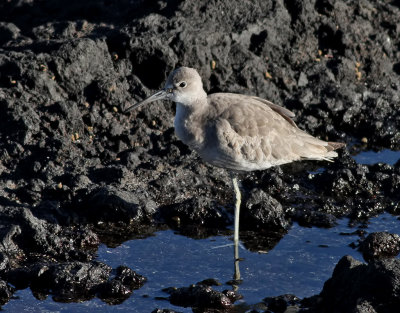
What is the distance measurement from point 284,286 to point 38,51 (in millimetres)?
4191

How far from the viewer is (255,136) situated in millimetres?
7863

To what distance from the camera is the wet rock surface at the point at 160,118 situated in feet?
25.7

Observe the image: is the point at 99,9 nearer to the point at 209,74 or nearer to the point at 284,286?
the point at 209,74

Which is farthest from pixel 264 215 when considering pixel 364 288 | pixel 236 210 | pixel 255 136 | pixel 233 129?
pixel 364 288

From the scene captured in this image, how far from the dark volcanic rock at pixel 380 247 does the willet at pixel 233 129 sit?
3.83 feet

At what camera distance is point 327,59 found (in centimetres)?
1062

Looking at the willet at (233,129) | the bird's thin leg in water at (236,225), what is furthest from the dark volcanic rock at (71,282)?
the willet at (233,129)

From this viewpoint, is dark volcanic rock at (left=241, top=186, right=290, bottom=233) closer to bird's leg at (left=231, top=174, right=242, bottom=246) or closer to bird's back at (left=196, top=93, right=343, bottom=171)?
bird's leg at (left=231, top=174, right=242, bottom=246)

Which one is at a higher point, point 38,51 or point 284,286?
point 38,51

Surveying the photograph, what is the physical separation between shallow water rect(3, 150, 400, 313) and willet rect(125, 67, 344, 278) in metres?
0.41

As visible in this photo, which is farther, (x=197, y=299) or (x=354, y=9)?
(x=354, y=9)

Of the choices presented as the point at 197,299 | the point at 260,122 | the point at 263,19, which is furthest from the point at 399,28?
the point at 197,299

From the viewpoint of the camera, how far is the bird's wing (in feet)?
25.1

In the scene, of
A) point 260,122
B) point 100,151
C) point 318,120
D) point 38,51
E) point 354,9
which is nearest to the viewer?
point 260,122
